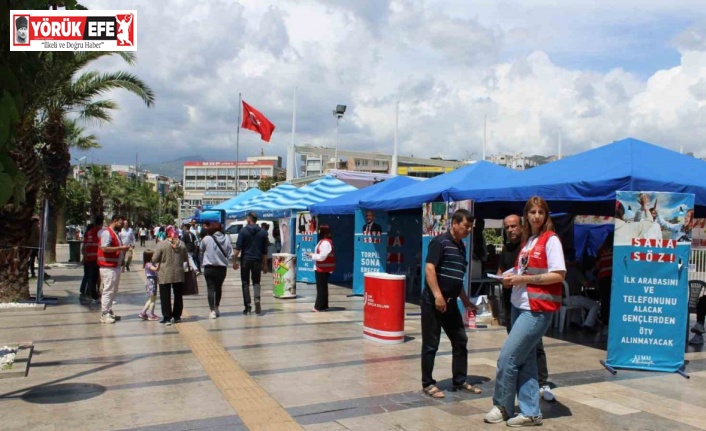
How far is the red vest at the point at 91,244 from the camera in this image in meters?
12.6

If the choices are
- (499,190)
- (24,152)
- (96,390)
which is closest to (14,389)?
(96,390)

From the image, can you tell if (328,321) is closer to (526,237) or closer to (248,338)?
(248,338)

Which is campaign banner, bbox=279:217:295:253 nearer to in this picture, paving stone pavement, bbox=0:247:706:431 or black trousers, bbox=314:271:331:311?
black trousers, bbox=314:271:331:311

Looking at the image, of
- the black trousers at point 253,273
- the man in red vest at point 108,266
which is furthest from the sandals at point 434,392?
the man in red vest at point 108,266

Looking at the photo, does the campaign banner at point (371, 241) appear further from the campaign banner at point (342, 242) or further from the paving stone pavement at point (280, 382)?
the paving stone pavement at point (280, 382)

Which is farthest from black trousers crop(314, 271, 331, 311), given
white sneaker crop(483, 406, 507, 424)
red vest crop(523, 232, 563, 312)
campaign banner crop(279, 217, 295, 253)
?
red vest crop(523, 232, 563, 312)

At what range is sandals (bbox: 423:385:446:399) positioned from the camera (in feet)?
19.8

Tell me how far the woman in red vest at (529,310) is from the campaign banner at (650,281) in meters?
2.87

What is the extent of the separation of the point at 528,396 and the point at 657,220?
3.38 meters

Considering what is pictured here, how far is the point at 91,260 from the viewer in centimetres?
1292

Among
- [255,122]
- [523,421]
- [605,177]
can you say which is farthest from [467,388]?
[255,122]

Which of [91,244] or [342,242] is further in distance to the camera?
[342,242]

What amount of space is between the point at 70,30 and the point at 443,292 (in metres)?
4.48

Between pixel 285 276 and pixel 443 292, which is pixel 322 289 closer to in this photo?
pixel 285 276
